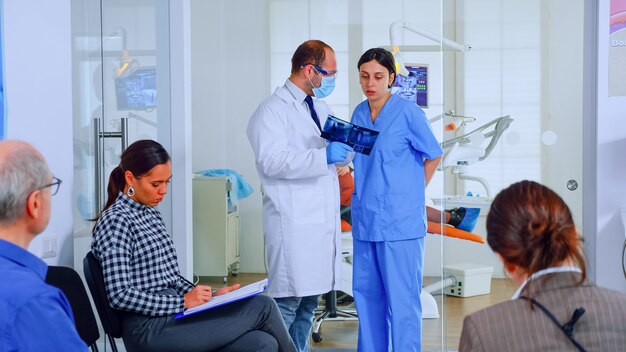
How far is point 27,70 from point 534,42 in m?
2.20

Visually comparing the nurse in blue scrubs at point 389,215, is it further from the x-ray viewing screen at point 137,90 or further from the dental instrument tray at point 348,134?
the x-ray viewing screen at point 137,90

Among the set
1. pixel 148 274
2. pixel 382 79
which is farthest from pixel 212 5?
pixel 148 274

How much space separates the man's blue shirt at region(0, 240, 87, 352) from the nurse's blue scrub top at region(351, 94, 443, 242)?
185 centimetres

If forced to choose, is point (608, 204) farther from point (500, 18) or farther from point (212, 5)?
point (212, 5)

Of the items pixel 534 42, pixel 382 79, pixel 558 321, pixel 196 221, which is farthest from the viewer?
pixel 196 221

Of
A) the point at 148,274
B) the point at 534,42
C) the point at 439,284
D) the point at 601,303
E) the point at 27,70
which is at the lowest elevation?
the point at 439,284

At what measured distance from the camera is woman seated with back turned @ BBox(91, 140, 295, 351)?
218 centimetres

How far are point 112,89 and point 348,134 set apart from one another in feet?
3.06

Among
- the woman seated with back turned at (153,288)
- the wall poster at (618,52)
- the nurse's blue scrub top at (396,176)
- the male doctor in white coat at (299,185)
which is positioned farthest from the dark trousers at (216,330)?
the wall poster at (618,52)

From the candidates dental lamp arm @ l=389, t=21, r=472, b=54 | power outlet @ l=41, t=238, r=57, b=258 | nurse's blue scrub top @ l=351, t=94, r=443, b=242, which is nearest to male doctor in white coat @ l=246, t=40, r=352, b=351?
nurse's blue scrub top @ l=351, t=94, r=443, b=242

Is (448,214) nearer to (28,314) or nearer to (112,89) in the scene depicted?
(112,89)

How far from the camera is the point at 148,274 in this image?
2.28 m

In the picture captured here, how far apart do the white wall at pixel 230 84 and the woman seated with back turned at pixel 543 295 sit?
7.64ft

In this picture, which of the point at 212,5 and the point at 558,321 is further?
the point at 212,5
